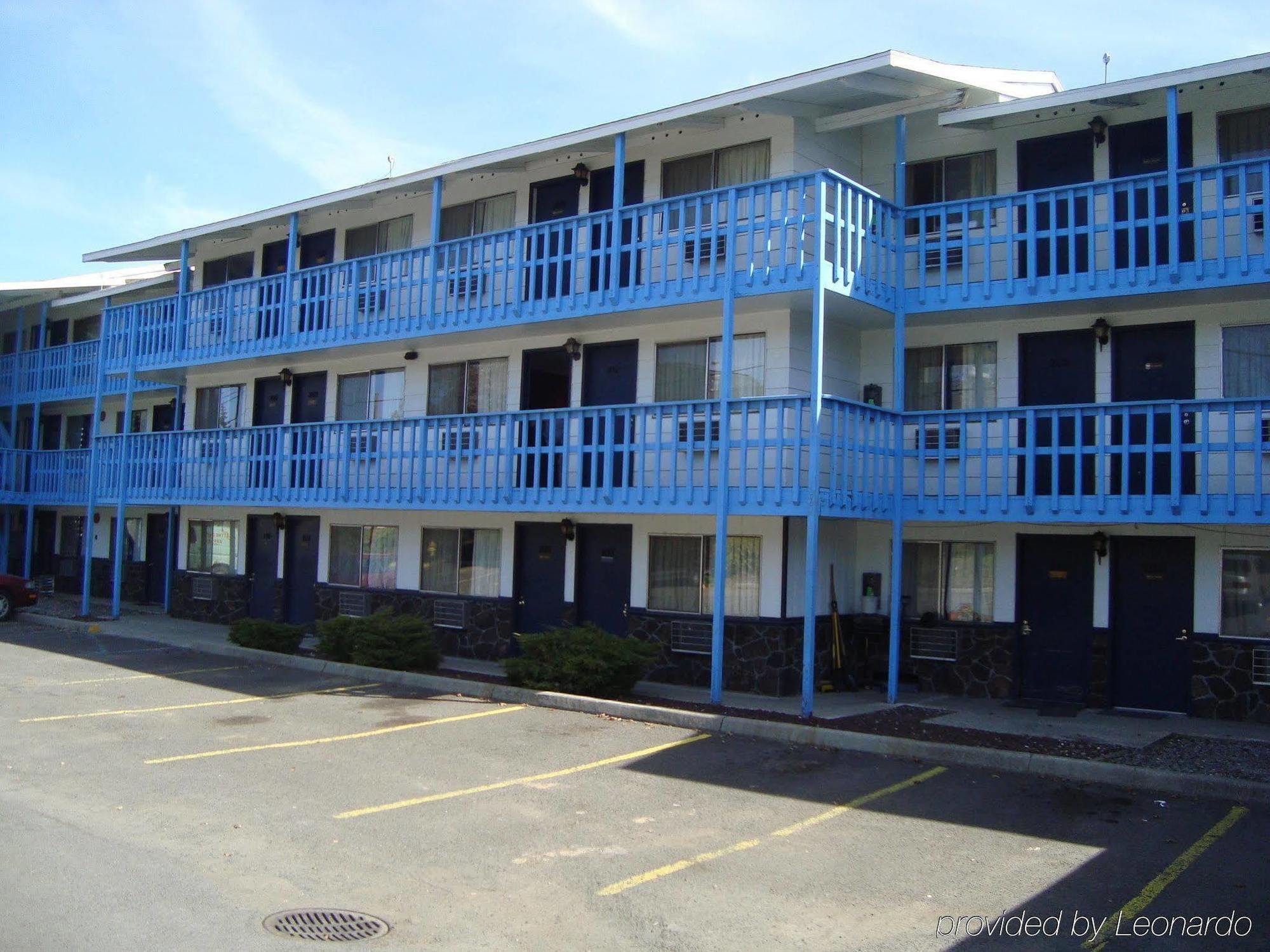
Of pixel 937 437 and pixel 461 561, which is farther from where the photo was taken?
pixel 461 561

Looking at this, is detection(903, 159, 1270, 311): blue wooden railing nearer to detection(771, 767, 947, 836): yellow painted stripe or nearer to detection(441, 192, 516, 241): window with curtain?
A: detection(771, 767, 947, 836): yellow painted stripe

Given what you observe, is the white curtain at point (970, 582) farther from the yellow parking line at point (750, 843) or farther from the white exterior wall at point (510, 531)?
the yellow parking line at point (750, 843)

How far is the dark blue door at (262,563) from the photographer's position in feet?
73.7

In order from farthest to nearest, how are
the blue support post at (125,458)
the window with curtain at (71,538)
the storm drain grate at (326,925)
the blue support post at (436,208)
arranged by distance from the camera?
1. the window with curtain at (71,538)
2. the blue support post at (125,458)
3. the blue support post at (436,208)
4. the storm drain grate at (326,925)

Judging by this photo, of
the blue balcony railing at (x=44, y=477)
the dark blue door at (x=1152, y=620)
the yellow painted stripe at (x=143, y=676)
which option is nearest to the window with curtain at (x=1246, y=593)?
the dark blue door at (x=1152, y=620)

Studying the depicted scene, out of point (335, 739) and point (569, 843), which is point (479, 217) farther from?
point (569, 843)

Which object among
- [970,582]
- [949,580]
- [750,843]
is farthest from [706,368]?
[750,843]

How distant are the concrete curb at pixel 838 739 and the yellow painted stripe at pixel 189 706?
0.96m

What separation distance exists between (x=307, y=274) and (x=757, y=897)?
15940 millimetres

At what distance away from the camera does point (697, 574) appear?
1599 cm

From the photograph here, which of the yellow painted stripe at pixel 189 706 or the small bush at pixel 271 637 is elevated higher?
the small bush at pixel 271 637

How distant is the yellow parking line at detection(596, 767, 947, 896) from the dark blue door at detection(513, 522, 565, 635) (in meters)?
8.11

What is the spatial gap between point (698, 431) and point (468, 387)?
5747 mm

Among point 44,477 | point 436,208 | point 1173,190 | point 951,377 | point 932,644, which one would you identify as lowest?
point 932,644
